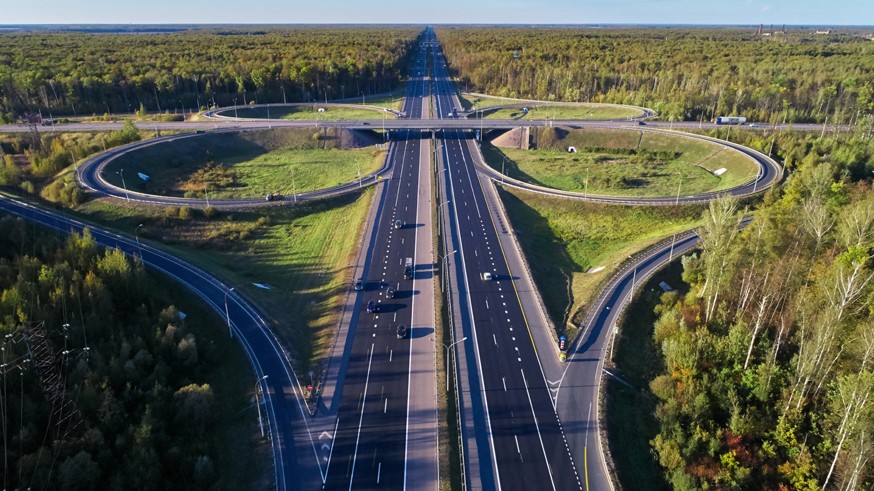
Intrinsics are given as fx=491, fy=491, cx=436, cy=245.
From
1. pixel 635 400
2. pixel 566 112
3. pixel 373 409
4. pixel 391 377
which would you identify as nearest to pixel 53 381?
pixel 373 409

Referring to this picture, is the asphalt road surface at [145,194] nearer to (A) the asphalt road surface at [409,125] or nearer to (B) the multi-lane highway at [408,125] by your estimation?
(A) the asphalt road surface at [409,125]

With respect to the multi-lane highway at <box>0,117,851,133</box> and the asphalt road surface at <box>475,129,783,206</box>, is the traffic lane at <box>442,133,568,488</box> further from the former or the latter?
the multi-lane highway at <box>0,117,851,133</box>

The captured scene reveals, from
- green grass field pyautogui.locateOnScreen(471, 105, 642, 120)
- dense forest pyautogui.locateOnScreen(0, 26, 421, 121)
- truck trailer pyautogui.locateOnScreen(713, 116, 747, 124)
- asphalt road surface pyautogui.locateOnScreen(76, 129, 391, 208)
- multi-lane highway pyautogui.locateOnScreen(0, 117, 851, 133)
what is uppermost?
dense forest pyautogui.locateOnScreen(0, 26, 421, 121)

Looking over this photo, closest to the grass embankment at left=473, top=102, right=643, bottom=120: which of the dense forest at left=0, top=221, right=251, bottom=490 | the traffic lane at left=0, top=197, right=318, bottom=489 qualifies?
the traffic lane at left=0, top=197, right=318, bottom=489

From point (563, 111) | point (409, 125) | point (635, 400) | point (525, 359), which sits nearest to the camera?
point (635, 400)

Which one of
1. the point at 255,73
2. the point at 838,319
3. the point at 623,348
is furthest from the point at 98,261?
the point at 255,73

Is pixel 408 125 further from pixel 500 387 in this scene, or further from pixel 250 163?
pixel 500 387
